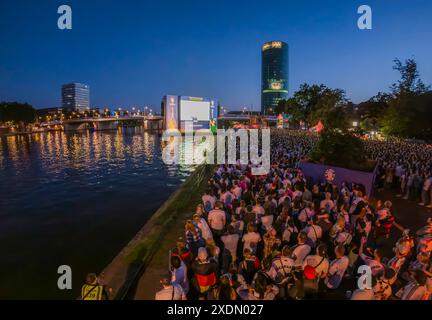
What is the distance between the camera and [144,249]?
7895 mm

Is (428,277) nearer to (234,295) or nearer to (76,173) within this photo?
(234,295)

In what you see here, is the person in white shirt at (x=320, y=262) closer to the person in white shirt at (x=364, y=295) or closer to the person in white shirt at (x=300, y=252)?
the person in white shirt at (x=300, y=252)

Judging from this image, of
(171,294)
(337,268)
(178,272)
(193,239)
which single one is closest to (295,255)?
(337,268)

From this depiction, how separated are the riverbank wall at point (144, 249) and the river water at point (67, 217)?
175cm

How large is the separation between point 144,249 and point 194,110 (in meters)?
82.3

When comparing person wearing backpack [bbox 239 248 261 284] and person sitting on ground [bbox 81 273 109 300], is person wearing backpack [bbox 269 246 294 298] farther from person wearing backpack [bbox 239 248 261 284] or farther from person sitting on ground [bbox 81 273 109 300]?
person sitting on ground [bbox 81 273 109 300]

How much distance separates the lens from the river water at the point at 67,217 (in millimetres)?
8854

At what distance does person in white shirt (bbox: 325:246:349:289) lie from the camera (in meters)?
5.11

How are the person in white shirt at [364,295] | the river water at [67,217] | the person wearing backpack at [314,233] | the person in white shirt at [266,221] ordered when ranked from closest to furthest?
the person in white shirt at [364,295], the person wearing backpack at [314,233], the person in white shirt at [266,221], the river water at [67,217]

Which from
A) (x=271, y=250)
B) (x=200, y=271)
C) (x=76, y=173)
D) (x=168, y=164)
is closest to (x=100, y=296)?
(x=200, y=271)

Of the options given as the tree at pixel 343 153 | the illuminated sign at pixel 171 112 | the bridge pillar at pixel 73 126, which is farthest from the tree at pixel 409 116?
the bridge pillar at pixel 73 126

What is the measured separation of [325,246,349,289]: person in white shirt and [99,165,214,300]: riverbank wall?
3.84 metres

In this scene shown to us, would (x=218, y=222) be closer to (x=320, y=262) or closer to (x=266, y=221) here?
(x=266, y=221)

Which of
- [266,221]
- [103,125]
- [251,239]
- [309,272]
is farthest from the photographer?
[103,125]
